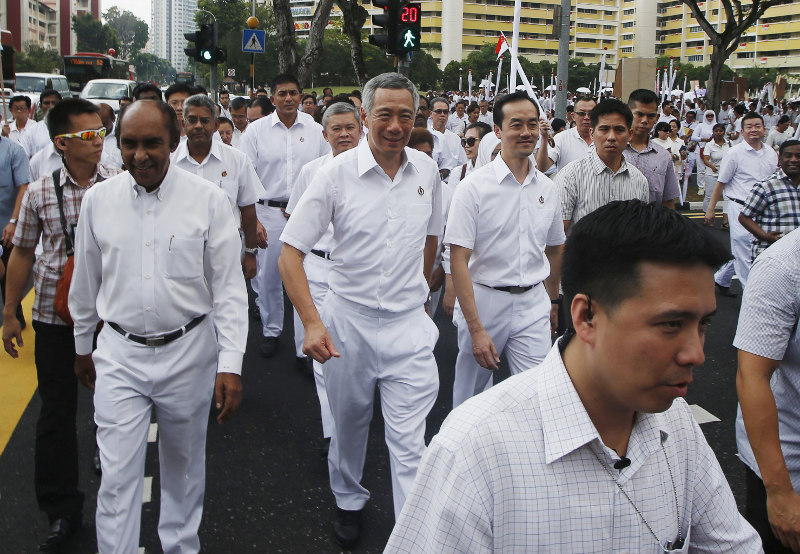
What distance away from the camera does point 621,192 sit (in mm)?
5410

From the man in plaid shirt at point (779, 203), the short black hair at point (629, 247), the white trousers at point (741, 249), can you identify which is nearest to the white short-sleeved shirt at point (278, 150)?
the man in plaid shirt at point (779, 203)

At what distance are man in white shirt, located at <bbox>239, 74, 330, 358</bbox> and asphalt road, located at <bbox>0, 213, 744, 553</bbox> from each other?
1.46m

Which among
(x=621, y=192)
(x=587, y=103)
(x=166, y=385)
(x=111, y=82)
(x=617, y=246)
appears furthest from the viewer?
(x=111, y=82)

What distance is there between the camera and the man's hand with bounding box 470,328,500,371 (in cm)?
409

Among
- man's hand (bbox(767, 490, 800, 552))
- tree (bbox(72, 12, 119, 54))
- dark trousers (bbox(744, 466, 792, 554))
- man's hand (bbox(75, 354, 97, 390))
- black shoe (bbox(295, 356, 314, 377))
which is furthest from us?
tree (bbox(72, 12, 119, 54))

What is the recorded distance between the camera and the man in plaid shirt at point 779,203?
18.5ft

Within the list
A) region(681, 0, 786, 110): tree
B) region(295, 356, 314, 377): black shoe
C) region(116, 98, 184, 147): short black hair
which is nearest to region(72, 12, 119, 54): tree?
region(681, 0, 786, 110): tree

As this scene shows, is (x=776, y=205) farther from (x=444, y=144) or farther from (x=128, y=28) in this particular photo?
(x=128, y=28)

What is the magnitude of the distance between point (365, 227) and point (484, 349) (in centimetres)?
92

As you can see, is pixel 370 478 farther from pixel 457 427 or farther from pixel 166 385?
pixel 457 427

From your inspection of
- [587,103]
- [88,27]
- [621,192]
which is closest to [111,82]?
[587,103]

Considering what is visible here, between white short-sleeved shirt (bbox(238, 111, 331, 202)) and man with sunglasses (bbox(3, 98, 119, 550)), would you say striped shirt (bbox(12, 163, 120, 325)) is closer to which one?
man with sunglasses (bbox(3, 98, 119, 550))

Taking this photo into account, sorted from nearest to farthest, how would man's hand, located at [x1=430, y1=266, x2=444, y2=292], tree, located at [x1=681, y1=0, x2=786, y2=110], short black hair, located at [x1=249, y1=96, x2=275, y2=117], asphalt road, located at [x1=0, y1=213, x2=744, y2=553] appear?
asphalt road, located at [x1=0, y1=213, x2=744, y2=553] < man's hand, located at [x1=430, y1=266, x2=444, y2=292] < short black hair, located at [x1=249, y1=96, x2=275, y2=117] < tree, located at [x1=681, y1=0, x2=786, y2=110]

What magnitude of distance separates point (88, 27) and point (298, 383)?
11260 cm
